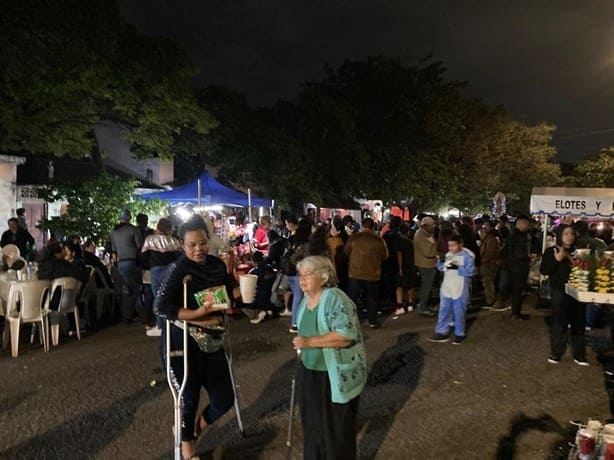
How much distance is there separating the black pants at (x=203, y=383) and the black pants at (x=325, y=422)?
2.13ft

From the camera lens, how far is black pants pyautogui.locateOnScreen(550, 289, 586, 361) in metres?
6.77

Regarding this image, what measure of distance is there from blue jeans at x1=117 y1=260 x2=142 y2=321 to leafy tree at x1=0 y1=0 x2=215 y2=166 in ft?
14.7

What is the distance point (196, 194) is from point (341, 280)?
214 inches

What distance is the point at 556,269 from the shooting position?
682 centimetres

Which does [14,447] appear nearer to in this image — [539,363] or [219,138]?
[539,363]

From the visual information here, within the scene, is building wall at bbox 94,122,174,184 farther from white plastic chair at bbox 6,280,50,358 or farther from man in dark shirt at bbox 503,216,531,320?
man in dark shirt at bbox 503,216,531,320

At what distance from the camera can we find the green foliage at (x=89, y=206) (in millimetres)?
12078

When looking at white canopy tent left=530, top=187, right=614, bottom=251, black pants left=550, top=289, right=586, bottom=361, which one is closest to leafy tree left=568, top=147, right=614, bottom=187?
white canopy tent left=530, top=187, right=614, bottom=251

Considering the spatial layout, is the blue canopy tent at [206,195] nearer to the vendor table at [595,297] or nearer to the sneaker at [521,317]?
the sneaker at [521,317]

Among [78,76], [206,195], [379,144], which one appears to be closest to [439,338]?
[206,195]

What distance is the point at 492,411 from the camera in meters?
5.38

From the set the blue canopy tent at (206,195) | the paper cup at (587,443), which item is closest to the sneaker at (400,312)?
the blue canopy tent at (206,195)

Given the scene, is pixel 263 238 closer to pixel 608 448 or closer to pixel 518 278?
pixel 518 278

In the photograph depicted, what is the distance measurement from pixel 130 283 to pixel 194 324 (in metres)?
5.52
